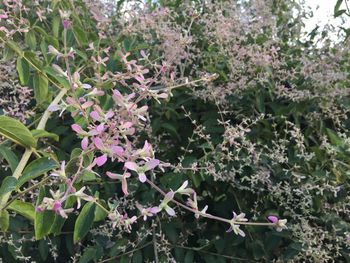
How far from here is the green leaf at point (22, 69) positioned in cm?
119

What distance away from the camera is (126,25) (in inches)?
73.1

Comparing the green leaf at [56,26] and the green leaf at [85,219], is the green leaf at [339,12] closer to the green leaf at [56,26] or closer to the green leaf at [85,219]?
the green leaf at [56,26]

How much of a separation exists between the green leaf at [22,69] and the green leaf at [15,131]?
0.34 metres

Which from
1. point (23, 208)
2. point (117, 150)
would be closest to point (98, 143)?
point (117, 150)

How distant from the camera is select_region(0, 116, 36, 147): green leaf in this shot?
0.81 meters

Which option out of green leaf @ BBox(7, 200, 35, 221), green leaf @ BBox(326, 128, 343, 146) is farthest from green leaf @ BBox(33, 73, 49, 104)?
green leaf @ BBox(326, 128, 343, 146)

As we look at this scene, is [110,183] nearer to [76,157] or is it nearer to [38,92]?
[38,92]

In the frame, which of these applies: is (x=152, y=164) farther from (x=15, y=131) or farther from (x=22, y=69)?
(x=22, y=69)

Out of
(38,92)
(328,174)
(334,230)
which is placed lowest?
(334,230)

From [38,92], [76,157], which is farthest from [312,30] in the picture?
[76,157]

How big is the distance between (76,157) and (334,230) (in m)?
0.96

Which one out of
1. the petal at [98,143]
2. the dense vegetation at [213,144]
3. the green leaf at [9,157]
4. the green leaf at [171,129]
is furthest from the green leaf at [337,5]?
the petal at [98,143]

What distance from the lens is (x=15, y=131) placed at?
83 centimetres

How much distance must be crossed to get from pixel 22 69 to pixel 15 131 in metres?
0.40
